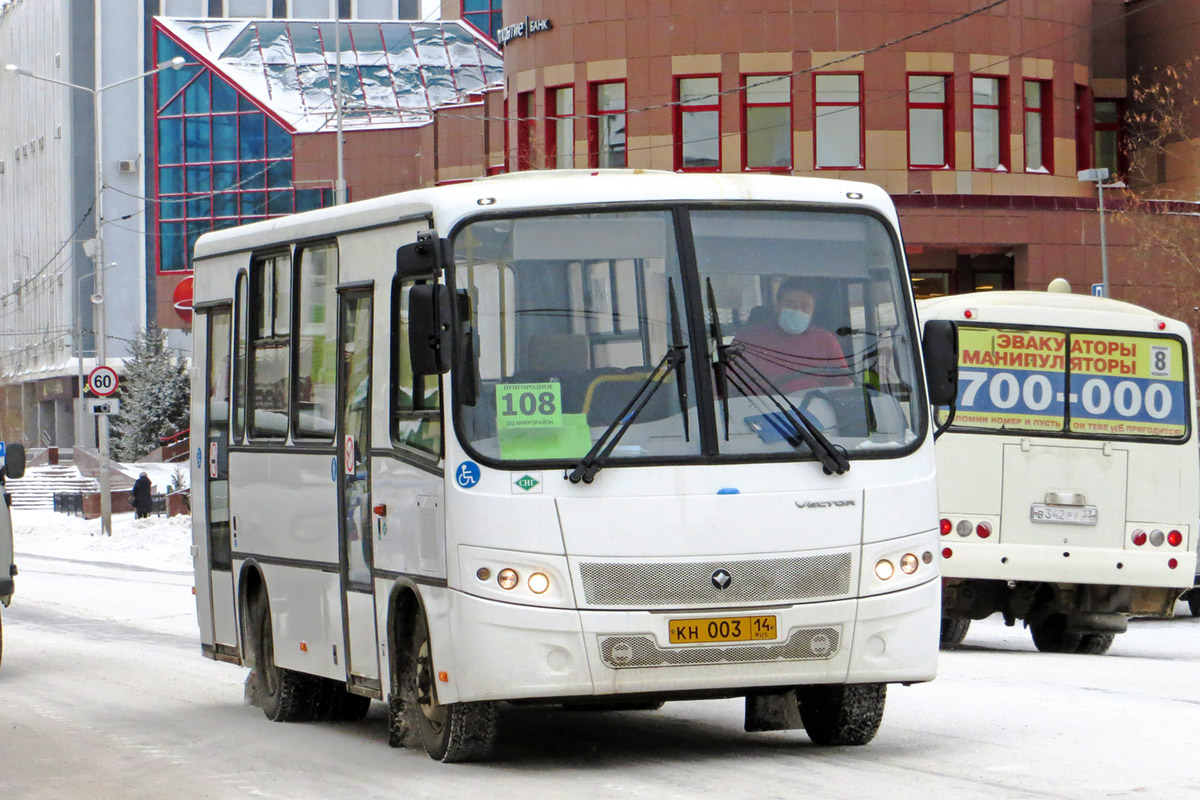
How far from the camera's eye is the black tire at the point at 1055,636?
18.5 m

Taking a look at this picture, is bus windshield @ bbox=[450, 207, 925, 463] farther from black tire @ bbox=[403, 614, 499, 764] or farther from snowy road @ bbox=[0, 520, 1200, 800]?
snowy road @ bbox=[0, 520, 1200, 800]

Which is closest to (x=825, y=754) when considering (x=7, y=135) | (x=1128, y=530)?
(x=1128, y=530)

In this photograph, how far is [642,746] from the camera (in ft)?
34.9

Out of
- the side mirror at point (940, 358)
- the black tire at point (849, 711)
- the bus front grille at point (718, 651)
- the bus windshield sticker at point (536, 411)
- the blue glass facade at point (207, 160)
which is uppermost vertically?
the blue glass facade at point (207, 160)

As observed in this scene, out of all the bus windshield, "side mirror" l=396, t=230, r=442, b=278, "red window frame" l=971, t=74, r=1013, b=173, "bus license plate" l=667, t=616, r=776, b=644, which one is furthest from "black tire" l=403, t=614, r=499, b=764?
"red window frame" l=971, t=74, r=1013, b=173

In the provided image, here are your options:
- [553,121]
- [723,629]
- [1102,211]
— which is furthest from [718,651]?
[553,121]

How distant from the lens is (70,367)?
319 feet

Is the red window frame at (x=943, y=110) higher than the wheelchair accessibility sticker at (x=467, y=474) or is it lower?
higher

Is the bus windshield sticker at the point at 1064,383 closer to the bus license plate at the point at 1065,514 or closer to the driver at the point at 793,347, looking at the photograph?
the bus license plate at the point at 1065,514

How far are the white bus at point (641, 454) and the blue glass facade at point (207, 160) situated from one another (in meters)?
77.0

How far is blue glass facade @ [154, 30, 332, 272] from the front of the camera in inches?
3487

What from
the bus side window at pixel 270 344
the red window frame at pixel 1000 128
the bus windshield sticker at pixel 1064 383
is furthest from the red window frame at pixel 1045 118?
the bus side window at pixel 270 344

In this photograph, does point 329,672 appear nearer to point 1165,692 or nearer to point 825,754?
point 825,754

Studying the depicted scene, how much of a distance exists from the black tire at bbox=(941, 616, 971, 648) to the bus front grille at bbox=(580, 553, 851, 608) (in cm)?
910
